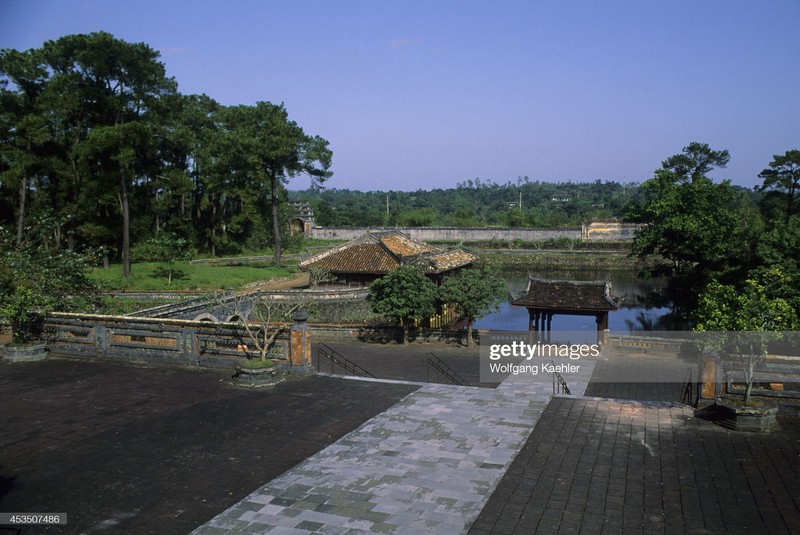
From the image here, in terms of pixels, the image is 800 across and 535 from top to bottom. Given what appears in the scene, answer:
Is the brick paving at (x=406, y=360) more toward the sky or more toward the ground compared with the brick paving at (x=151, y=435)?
more toward the ground

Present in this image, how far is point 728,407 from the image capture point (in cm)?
1015

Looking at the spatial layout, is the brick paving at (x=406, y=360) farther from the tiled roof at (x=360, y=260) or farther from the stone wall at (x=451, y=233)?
the stone wall at (x=451, y=233)

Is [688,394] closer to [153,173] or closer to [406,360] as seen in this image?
[406,360]

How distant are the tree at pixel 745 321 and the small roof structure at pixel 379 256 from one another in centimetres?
1933

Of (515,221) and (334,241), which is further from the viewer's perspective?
(515,221)

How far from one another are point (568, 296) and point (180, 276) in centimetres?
2543

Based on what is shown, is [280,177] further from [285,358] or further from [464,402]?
[464,402]

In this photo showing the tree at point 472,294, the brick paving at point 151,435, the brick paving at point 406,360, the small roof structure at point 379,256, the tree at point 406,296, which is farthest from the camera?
the small roof structure at point 379,256

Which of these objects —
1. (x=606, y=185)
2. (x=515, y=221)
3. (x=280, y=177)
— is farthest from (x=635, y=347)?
(x=606, y=185)

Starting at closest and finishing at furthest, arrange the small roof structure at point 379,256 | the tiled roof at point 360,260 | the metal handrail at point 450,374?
1. the metal handrail at point 450,374
2. the small roof structure at point 379,256
3. the tiled roof at point 360,260

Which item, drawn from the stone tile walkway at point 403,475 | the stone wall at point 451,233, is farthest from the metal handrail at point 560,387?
the stone wall at point 451,233

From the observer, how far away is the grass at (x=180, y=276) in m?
34.9

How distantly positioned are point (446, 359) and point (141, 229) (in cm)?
2839

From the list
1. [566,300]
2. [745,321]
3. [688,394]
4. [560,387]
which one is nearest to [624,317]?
[566,300]
